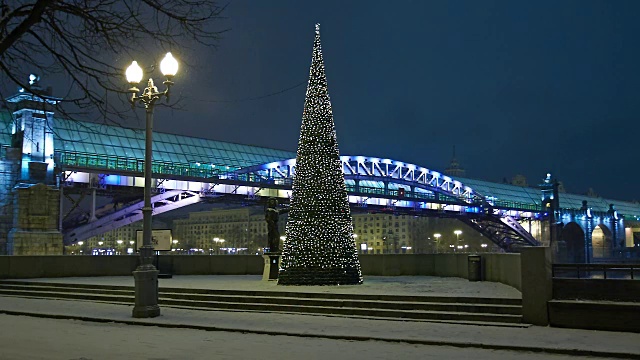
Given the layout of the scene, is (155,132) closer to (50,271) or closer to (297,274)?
(50,271)

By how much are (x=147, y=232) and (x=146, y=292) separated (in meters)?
1.26

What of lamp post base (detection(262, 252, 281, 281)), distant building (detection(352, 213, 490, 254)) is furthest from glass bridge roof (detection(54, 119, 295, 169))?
distant building (detection(352, 213, 490, 254))

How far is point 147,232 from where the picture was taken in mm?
14500

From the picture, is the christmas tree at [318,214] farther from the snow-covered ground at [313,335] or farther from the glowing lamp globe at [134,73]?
the glowing lamp globe at [134,73]

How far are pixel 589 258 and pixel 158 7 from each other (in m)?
108

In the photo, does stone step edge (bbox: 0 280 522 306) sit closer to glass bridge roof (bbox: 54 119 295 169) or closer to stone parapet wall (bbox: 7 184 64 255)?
stone parapet wall (bbox: 7 184 64 255)

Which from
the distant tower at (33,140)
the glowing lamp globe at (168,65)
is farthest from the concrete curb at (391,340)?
the distant tower at (33,140)

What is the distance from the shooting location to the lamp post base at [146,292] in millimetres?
14297

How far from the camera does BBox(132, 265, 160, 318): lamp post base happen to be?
14.3 meters

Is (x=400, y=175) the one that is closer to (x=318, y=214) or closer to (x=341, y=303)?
(x=318, y=214)

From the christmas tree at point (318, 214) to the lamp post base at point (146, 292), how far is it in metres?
5.27

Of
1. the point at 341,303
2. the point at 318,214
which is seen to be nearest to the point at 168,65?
the point at 341,303

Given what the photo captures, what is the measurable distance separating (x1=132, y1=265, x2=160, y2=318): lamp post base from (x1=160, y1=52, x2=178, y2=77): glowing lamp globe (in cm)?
403

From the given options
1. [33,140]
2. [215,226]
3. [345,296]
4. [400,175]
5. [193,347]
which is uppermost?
[400,175]
